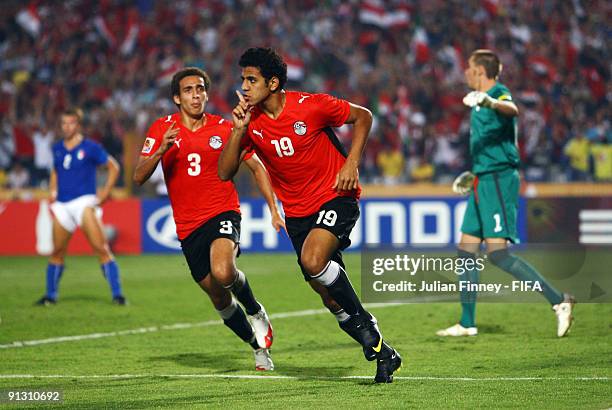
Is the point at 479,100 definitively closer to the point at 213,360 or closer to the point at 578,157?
the point at 213,360

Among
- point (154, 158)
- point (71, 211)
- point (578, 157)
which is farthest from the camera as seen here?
point (578, 157)

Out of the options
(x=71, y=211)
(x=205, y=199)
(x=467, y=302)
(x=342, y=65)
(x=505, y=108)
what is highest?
(x=342, y=65)

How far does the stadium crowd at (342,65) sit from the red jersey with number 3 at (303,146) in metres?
13.1

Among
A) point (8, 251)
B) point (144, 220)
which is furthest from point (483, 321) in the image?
point (8, 251)

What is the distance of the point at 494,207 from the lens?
32.6 ft

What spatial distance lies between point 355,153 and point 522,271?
3.26 metres

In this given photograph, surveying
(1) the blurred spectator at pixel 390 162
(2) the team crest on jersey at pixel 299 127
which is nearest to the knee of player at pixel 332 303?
(2) the team crest on jersey at pixel 299 127

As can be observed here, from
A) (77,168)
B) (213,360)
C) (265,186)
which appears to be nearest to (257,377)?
(213,360)

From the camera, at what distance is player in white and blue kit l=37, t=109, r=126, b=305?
13.3m

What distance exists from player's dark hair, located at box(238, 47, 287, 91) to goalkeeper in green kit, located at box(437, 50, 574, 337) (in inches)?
119

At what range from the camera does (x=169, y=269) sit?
1794 centimetres

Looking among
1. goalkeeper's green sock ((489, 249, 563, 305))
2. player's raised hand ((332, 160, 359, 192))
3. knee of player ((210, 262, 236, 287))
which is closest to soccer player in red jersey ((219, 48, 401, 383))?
player's raised hand ((332, 160, 359, 192))

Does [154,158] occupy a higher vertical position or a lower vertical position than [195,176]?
higher

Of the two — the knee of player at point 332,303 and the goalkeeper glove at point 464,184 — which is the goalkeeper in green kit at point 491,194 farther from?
the knee of player at point 332,303
